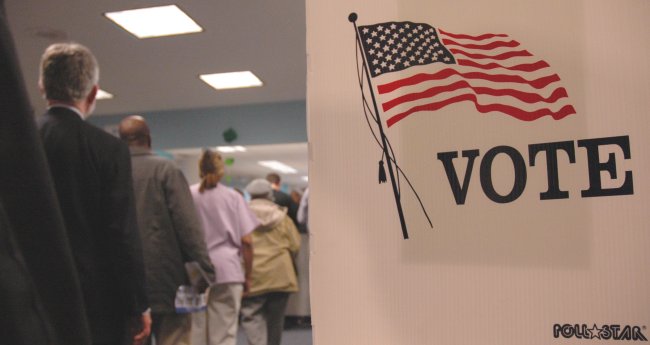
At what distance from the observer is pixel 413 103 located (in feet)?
2.89

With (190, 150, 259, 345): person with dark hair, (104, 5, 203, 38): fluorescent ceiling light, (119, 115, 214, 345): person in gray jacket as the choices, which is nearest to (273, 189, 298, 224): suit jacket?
(104, 5, 203, 38): fluorescent ceiling light

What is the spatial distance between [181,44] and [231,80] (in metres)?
1.31

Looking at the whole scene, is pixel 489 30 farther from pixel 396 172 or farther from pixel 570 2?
pixel 396 172

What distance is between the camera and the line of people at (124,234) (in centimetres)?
49

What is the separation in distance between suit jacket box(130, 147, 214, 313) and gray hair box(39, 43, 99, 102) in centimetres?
66

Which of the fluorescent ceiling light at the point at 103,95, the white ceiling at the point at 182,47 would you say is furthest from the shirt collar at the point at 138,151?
the fluorescent ceiling light at the point at 103,95

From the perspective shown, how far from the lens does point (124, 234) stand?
1462 millimetres

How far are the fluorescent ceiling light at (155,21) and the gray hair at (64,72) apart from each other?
277 cm

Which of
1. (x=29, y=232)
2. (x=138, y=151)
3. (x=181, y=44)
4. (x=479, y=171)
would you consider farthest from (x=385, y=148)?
(x=181, y=44)

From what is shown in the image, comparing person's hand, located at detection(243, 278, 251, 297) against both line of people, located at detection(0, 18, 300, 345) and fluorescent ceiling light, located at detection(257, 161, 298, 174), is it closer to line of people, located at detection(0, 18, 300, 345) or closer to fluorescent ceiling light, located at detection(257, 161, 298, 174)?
line of people, located at detection(0, 18, 300, 345)

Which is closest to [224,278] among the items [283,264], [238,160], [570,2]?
[283,264]

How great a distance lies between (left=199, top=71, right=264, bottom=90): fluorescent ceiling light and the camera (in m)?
5.87

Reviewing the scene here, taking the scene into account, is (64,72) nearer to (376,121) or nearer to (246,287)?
(376,121)

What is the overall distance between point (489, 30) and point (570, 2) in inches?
4.8
